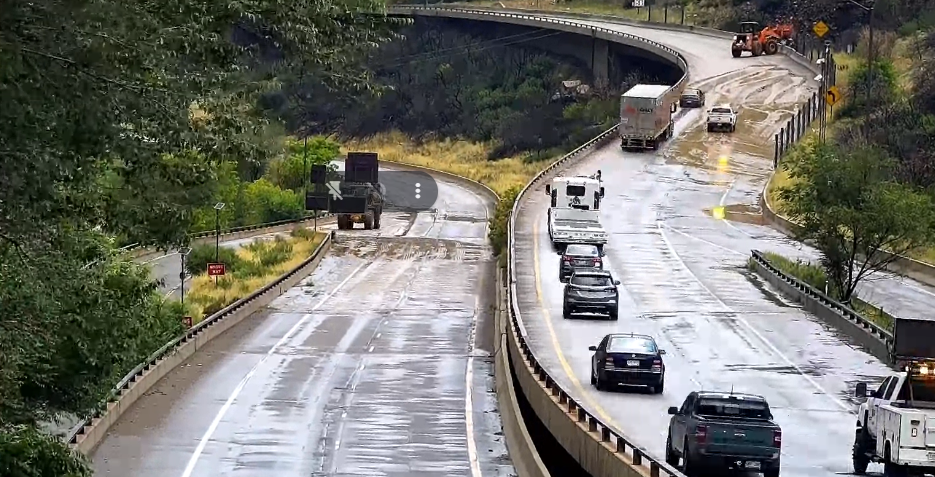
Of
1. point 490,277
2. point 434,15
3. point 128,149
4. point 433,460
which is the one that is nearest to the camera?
point 128,149

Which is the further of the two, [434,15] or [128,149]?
[434,15]

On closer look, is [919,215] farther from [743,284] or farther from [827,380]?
[827,380]

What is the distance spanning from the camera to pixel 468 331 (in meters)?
57.9

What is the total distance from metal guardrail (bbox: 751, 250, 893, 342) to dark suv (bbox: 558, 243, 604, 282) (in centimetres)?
670

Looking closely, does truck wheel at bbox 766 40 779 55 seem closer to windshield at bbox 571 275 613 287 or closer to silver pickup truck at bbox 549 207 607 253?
silver pickup truck at bbox 549 207 607 253

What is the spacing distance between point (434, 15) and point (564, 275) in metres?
111

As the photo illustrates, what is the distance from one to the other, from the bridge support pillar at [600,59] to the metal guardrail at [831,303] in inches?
2855

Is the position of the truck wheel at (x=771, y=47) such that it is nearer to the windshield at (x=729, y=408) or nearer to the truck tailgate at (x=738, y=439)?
the windshield at (x=729, y=408)

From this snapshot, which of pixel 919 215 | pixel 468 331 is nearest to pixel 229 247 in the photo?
pixel 468 331

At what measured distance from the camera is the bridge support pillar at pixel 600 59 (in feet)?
440

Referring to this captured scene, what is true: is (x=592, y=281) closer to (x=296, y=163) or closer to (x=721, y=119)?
(x=721, y=119)

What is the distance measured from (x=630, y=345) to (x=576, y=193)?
111 feet

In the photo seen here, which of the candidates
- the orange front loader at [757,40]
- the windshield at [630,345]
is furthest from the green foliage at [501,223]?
the orange front loader at [757,40]

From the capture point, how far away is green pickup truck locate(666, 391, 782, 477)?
2330 centimetres
